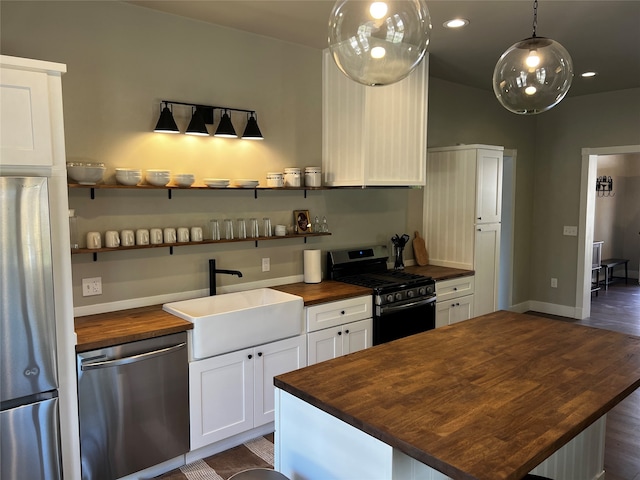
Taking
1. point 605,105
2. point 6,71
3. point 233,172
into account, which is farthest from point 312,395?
point 605,105

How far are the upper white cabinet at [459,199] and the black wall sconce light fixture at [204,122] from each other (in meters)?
2.14

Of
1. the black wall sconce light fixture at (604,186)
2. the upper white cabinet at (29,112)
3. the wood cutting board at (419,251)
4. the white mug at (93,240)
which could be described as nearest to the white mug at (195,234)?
the white mug at (93,240)

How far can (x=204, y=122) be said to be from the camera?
3264mm

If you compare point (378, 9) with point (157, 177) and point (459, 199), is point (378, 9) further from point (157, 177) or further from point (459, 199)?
point (459, 199)

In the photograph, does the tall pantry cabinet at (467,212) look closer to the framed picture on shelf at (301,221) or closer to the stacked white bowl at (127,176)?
the framed picture on shelf at (301,221)

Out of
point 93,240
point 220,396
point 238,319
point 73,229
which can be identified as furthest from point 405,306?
point 73,229

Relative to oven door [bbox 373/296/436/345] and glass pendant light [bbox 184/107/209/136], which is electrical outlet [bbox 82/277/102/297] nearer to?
glass pendant light [bbox 184/107/209/136]

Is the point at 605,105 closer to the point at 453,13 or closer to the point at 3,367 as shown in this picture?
the point at 453,13

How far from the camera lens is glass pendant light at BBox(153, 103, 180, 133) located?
305 cm

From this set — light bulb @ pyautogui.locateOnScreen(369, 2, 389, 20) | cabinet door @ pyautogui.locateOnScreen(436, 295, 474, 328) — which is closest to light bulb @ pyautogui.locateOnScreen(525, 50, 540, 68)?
light bulb @ pyautogui.locateOnScreen(369, 2, 389, 20)

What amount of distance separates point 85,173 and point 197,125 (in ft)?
2.64

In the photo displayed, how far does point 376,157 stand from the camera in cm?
390

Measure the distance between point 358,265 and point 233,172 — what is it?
144 cm

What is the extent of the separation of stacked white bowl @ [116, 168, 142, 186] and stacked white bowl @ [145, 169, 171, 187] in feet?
0.23
